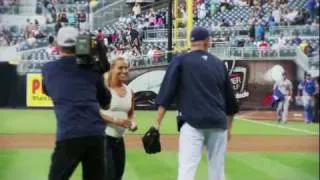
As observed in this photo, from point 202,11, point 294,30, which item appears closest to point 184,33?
point 202,11

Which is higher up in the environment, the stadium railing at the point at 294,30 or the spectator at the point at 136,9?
the spectator at the point at 136,9

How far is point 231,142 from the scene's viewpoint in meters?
11.4

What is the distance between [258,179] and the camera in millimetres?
7578

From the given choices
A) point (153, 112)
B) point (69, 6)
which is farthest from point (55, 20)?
A: point (153, 112)

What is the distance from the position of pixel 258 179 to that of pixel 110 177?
2.96 metres

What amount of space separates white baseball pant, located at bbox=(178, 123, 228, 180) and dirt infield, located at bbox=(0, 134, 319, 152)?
15.1 feet

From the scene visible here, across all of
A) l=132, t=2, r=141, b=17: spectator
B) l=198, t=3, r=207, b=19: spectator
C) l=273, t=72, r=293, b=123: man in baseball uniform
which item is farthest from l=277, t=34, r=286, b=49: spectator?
l=132, t=2, r=141, b=17: spectator

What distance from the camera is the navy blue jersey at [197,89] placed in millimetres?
4852

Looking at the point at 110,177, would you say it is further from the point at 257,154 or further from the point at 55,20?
the point at 257,154

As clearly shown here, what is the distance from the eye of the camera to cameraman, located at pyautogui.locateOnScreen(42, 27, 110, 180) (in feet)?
13.6

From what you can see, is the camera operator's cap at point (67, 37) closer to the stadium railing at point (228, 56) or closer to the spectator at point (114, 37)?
the spectator at point (114, 37)

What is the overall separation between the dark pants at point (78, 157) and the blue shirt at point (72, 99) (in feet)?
0.14

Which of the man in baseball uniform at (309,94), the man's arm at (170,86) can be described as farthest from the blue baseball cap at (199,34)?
the man in baseball uniform at (309,94)

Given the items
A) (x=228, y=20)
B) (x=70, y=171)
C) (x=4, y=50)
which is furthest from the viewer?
(x=228, y=20)
